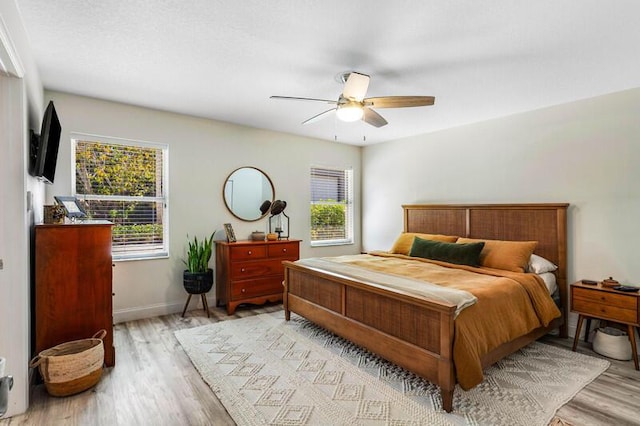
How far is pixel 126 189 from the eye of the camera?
12.8 feet

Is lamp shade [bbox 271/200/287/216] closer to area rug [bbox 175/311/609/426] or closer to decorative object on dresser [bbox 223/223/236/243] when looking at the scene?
decorative object on dresser [bbox 223/223/236/243]

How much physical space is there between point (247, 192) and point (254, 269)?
118cm

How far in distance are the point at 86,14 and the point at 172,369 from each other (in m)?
2.62

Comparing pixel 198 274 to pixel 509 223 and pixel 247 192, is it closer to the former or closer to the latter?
pixel 247 192

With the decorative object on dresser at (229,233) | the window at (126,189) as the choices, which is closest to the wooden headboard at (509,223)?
the decorative object on dresser at (229,233)

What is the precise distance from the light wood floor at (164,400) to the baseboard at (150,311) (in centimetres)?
90

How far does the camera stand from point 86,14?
2.07 m

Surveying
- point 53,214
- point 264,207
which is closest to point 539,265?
point 264,207

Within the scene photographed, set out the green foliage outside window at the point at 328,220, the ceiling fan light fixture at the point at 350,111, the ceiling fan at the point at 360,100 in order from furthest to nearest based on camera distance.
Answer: the green foliage outside window at the point at 328,220, the ceiling fan light fixture at the point at 350,111, the ceiling fan at the point at 360,100

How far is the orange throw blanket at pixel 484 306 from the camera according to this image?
7.02 ft

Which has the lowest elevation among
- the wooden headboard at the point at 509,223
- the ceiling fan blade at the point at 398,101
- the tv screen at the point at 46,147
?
the wooden headboard at the point at 509,223

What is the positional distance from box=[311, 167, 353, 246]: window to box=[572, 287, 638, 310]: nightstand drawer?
350 cm

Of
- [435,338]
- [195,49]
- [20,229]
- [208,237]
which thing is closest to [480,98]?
[435,338]

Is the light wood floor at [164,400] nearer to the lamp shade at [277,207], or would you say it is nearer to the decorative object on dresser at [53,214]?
the decorative object on dresser at [53,214]
